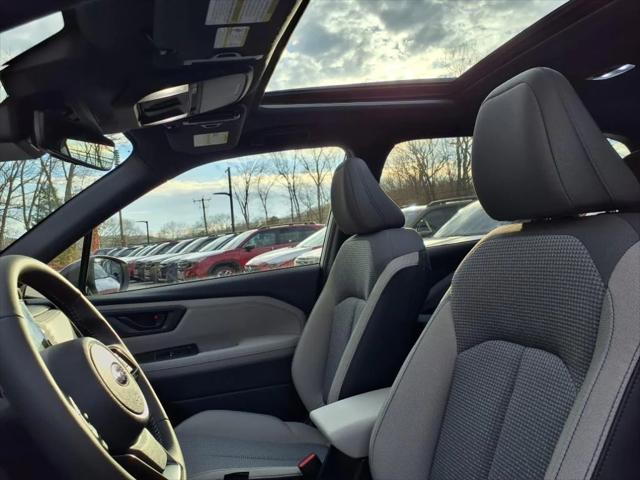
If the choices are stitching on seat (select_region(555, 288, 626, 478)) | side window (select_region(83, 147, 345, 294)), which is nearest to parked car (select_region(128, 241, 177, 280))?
side window (select_region(83, 147, 345, 294))

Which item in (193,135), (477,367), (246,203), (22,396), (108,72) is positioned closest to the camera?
(22,396)

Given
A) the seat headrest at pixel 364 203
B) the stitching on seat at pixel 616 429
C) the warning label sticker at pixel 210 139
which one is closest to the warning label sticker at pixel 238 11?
the seat headrest at pixel 364 203

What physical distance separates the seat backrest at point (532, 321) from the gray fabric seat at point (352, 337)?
19.8 inches

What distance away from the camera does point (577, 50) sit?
2.32 m

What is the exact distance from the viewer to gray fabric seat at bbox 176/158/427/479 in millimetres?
1805

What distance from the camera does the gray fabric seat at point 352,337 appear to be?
180cm

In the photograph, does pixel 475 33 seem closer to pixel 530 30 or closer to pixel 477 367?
pixel 530 30

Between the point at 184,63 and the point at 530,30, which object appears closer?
the point at 184,63

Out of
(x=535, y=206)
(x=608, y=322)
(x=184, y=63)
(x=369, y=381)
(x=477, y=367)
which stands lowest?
(x=369, y=381)

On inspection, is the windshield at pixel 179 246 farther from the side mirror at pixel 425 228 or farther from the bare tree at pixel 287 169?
the side mirror at pixel 425 228

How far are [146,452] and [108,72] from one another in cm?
135

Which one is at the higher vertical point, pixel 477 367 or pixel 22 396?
pixel 22 396

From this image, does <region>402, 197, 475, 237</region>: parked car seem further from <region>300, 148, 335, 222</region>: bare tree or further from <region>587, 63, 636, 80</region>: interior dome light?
<region>587, 63, 636, 80</region>: interior dome light

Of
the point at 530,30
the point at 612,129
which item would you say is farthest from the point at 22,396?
the point at 612,129
